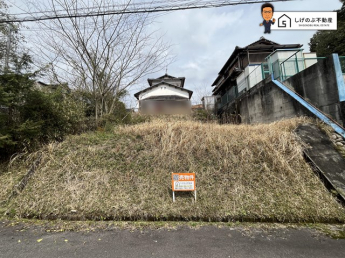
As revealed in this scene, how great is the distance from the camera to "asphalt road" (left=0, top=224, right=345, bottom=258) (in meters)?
2.56

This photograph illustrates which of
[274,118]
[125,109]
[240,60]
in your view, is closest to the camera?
[274,118]

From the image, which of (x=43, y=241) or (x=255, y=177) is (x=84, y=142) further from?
(x=255, y=177)

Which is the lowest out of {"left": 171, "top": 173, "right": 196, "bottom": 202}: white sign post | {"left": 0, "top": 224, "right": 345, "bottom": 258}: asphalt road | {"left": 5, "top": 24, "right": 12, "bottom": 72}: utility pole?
{"left": 0, "top": 224, "right": 345, "bottom": 258}: asphalt road

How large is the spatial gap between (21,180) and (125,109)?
24.2 ft

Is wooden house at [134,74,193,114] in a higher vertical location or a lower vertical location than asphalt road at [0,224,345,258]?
higher

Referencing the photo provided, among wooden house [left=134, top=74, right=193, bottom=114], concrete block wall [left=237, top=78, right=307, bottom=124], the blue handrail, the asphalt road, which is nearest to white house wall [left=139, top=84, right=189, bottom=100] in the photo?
wooden house [left=134, top=74, right=193, bottom=114]

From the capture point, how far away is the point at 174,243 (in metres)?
2.80

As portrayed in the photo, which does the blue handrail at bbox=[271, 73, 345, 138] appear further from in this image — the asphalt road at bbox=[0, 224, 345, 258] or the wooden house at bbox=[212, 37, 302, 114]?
the wooden house at bbox=[212, 37, 302, 114]

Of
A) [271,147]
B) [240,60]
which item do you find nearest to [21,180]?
[271,147]

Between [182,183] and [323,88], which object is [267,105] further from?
[182,183]

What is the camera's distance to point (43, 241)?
9.41 ft

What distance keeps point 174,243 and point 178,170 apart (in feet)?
6.92

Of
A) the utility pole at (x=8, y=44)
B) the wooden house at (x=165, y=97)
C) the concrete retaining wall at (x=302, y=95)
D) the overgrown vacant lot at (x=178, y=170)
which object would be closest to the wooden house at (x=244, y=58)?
the wooden house at (x=165, y=97)

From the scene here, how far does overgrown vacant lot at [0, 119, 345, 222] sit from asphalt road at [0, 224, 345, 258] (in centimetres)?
48
